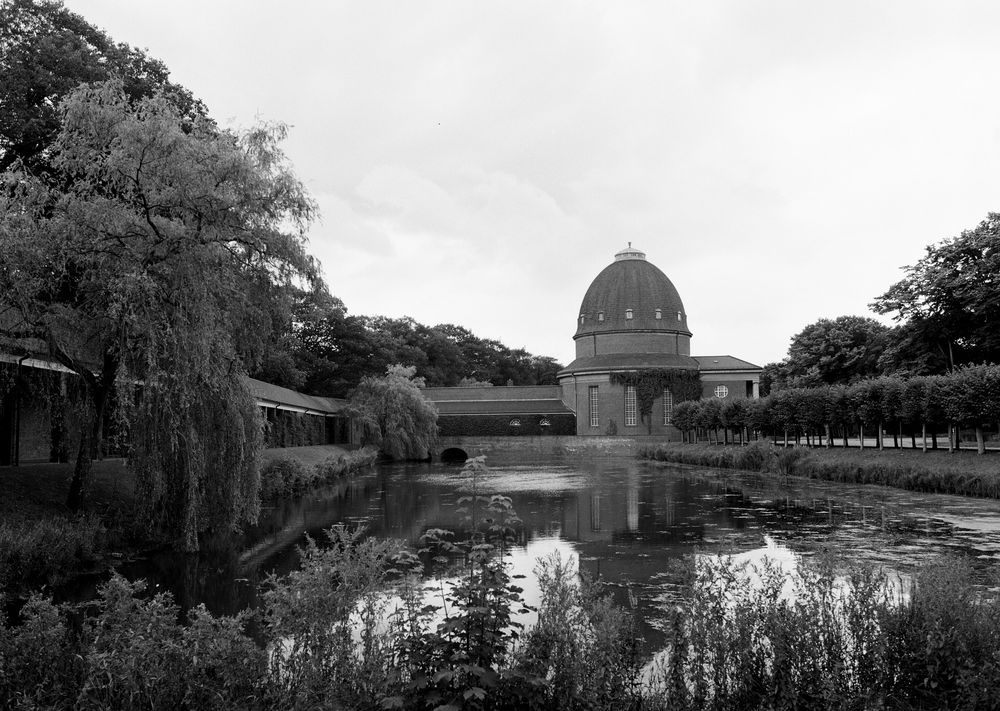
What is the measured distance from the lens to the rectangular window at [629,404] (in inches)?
2425

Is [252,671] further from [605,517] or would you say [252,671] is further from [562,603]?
[605,517]

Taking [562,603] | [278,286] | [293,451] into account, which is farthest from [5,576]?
[293,451]

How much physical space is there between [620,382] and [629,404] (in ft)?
6.38

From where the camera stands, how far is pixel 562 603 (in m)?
5.13

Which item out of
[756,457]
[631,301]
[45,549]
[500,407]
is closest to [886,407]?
[756,457]

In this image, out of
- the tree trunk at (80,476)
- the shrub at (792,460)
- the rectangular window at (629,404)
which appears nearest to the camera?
the tree trunk at (80,476)

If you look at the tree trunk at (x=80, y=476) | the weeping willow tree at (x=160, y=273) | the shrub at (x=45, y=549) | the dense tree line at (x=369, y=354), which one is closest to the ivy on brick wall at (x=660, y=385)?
the dense tree line at (x=369, y=354)

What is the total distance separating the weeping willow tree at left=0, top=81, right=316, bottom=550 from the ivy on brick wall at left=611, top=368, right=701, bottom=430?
50369mm

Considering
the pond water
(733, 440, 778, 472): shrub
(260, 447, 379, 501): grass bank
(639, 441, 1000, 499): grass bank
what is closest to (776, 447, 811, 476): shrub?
A: (639, 441, 1000, 499): grass bank

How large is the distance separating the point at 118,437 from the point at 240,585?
357cm

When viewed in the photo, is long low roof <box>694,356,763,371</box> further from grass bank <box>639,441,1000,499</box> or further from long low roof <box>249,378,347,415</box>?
long low roof <box>249,378,347,415</box>

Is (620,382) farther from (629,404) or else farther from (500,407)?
(500,407)

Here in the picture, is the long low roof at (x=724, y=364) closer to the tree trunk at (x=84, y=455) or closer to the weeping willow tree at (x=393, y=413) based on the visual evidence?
the weeping willow tree at (x=393, y=413)

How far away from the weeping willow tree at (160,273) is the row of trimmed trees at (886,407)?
69.7ft
